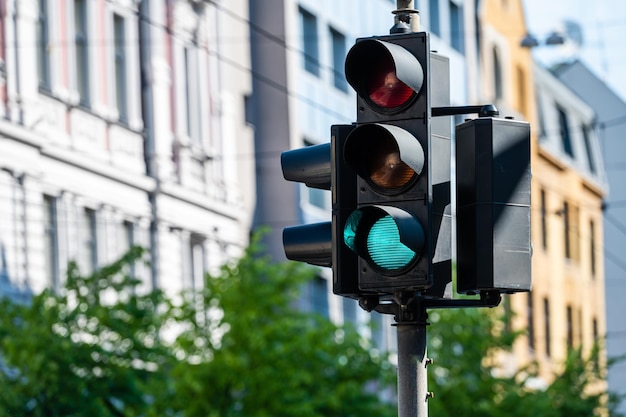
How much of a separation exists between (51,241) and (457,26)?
2348cm

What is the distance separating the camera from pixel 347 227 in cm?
670

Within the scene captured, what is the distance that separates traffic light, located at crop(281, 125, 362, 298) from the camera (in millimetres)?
6738

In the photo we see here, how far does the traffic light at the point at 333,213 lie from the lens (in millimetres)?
6738

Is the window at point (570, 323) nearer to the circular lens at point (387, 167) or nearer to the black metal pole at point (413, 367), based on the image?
the black metal pole at point (413, 367)

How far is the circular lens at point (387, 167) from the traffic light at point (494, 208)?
0.32 metres

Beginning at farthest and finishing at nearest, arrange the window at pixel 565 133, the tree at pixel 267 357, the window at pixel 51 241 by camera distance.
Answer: the window at pixel 565 133, the window at pixel 51 241, the tree at pixel 267 357

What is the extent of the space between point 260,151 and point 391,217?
34.7 metres

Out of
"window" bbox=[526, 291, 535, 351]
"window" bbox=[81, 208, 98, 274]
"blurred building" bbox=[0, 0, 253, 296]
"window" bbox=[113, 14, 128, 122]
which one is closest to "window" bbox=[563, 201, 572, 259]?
"window" bbox=[526, 291, 535, 351]

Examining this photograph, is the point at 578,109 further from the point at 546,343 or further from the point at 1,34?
the point at 1,34

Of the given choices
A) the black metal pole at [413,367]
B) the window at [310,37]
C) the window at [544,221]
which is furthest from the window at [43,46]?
the window at [544,221]

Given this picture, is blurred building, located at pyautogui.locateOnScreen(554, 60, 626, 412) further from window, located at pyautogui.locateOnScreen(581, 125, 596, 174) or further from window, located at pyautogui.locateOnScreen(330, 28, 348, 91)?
window, located at pyautogui.locateOnScreen(330, 28, 348, 91)

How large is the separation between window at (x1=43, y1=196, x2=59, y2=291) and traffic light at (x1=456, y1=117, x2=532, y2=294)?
2367 cm

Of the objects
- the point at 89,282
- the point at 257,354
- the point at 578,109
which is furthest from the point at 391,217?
→ the point at 578,109

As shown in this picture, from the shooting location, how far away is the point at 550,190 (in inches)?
2179
